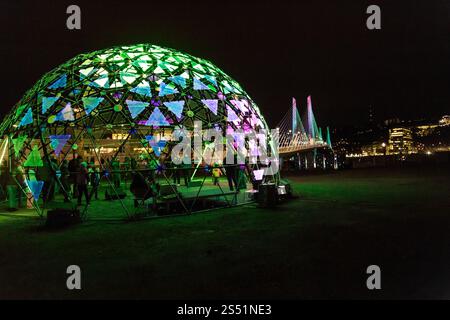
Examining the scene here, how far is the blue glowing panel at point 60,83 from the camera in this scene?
10.4 meters

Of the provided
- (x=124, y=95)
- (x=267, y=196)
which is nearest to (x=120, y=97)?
(x=124, y=95)

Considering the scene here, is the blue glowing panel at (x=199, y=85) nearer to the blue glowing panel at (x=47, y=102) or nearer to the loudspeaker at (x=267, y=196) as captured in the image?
the loudspeaker at (x=267, y=196)

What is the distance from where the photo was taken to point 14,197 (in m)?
10.2

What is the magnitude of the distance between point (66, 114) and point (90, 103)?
0.75 metres

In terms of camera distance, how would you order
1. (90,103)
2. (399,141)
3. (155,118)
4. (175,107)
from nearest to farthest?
(90,103) → (175,107) → (155,118) → (399,141)

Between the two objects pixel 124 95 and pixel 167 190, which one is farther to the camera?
pixel 124 95

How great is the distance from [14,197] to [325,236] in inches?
352

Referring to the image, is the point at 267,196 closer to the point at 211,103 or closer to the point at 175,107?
the point at 211,103

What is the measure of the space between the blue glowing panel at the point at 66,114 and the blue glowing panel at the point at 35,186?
1.87 metres

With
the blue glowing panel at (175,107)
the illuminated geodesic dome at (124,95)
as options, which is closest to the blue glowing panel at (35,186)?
the illuminated geodesic dome at (124,95)

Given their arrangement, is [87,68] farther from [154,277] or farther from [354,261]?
[354,261]

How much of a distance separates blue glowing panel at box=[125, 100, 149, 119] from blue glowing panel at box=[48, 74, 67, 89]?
190 cm

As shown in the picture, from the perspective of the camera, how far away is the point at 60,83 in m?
10.5

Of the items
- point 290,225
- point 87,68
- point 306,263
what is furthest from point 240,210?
point 87,68
